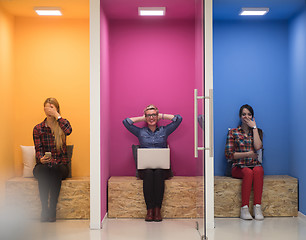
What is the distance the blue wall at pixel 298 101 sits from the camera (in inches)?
154

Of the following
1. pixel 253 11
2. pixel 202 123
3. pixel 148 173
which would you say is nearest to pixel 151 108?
→ pixel 148 173

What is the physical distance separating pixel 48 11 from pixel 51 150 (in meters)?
1.54

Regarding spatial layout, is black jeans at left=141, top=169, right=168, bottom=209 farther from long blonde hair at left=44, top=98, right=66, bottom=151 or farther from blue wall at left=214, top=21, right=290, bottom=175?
long blonde hair at left=44, top=98, right=66, bottom=151

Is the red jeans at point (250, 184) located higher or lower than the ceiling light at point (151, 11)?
lower

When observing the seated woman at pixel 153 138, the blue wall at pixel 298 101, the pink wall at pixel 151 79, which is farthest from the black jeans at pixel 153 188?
the blue wall at pixel 298 101

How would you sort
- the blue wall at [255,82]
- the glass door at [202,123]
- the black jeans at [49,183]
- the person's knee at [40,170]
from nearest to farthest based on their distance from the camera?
1. the glass door at [202,123]
2. the black jeans at [49,183]
3. the person's knee at [40,170]
4. the blue wall at [255,82]

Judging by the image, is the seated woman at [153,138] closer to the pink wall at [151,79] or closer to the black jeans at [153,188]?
the black jeans at [153,188]

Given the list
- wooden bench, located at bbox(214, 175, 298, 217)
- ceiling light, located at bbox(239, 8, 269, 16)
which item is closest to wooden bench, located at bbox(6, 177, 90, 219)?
wooden bench, located at bbox(214, 175, 298, 217)

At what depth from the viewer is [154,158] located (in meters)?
3.96

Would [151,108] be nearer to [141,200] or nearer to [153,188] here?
[153,188]

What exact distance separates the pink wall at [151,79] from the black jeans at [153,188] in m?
0.57

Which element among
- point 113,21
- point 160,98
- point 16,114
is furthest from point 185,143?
point 16,114

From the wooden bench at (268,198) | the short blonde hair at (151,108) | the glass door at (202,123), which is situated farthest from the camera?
the short blonde hair at (151,108)

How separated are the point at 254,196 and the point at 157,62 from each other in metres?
1.96
